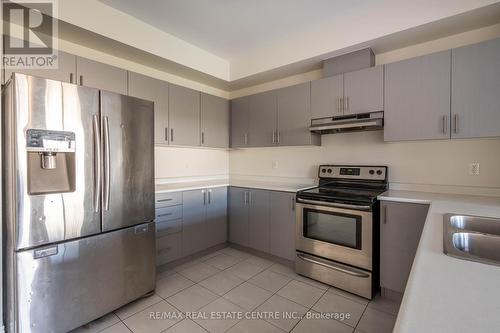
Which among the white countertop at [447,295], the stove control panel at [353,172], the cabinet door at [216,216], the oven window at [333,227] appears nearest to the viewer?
the white countertop at [447,295]

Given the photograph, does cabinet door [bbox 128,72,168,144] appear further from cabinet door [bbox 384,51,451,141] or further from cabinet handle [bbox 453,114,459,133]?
cabinet handle [bbox 453,114,459,133]

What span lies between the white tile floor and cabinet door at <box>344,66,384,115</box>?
1.81 meters

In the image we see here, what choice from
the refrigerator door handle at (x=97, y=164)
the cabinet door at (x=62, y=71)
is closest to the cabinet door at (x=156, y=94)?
the cabinet door at (x=62, y=71)

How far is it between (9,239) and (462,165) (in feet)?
11.7

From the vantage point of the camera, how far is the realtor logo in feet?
6.12

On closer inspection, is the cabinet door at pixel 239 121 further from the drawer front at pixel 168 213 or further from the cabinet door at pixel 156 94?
the drawer front at pixel 168 213

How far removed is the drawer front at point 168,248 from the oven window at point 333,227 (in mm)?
1450

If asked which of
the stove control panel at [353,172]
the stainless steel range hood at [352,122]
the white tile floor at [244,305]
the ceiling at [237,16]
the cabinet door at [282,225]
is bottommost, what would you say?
the white tile floor at [244,305]

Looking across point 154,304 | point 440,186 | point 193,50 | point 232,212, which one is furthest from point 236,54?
point 154,304

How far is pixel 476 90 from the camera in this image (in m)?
1.87

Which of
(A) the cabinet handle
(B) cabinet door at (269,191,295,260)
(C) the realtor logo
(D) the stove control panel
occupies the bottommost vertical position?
(B) cabinet door at (269,191,295,260)

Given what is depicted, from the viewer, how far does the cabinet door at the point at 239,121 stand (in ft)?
11.2

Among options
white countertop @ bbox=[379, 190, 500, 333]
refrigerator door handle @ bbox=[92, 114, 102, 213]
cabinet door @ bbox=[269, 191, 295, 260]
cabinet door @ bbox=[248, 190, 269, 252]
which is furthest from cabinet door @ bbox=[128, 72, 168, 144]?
white countertop @ bbox=[379, 190, 500, 333]

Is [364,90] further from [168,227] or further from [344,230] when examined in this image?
[168,227]
